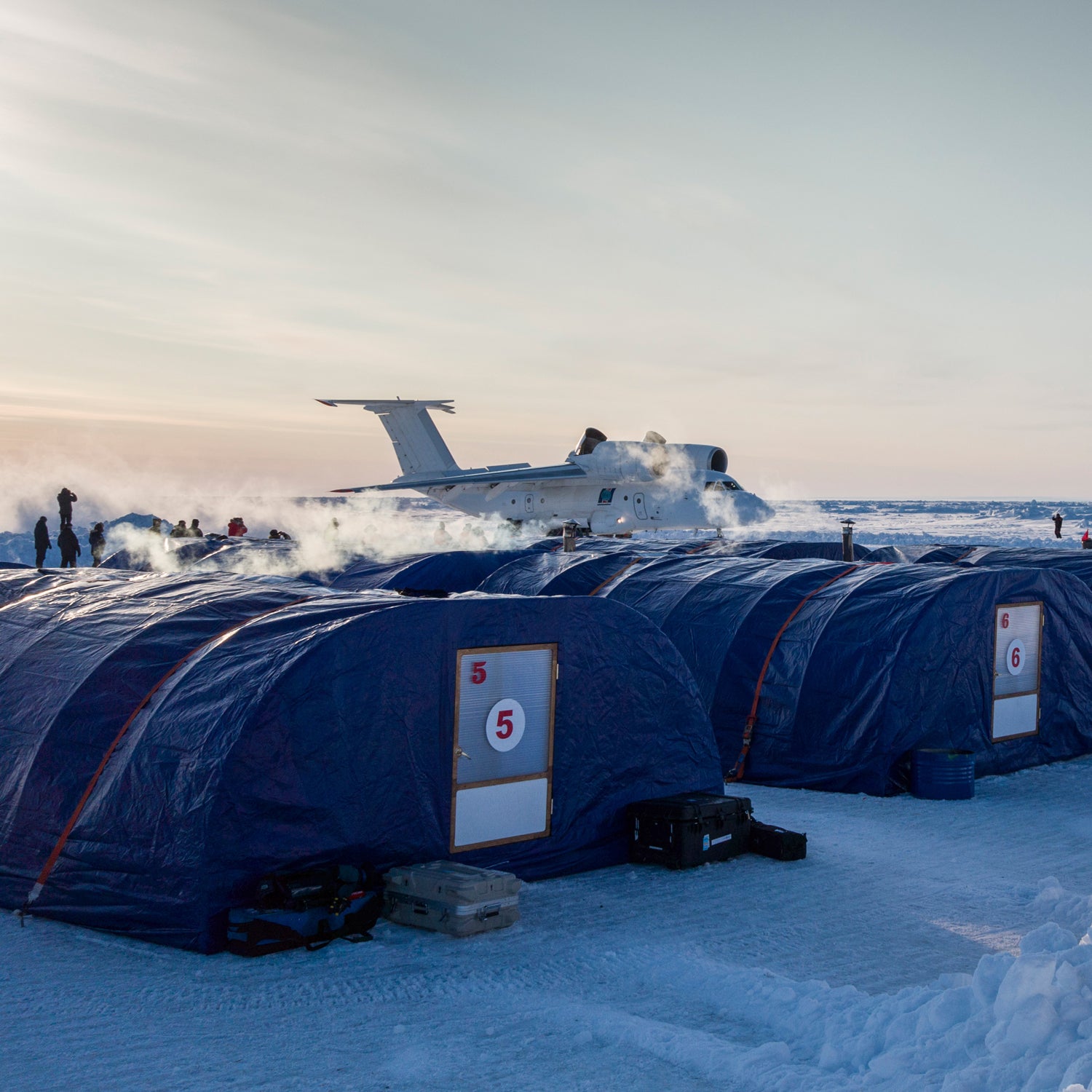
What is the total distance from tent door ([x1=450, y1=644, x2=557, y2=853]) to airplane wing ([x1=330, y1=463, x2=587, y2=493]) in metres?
24.6

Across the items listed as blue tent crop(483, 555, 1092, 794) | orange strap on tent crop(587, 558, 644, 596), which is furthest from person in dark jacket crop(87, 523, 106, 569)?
blue tent crop(483, 555, 1092, 794)

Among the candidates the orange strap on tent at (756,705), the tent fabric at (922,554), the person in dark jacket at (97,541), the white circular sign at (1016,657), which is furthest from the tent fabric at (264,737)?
the person in dark jacket at (97,541)

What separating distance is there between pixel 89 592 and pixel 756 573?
8.29 meters

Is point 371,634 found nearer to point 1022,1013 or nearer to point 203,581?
point 203,581

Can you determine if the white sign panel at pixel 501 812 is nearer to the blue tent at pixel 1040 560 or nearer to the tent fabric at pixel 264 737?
the tent fabric at pixel 264 737

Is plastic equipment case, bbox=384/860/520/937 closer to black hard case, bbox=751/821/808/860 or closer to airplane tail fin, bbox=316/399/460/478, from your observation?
black hard case, bbox=751/821/808/860

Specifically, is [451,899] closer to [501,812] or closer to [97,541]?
[501,812]

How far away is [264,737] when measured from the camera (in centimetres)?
704

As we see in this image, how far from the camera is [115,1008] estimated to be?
230 inches

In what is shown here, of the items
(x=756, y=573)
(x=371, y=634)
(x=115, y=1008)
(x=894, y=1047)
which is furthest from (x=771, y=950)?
(x=756, y=573)

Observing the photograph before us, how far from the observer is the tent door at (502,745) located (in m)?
8.08

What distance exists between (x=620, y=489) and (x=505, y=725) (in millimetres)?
24794

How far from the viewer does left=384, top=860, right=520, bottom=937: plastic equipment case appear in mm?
7000

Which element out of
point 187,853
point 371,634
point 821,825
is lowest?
point 821,825
